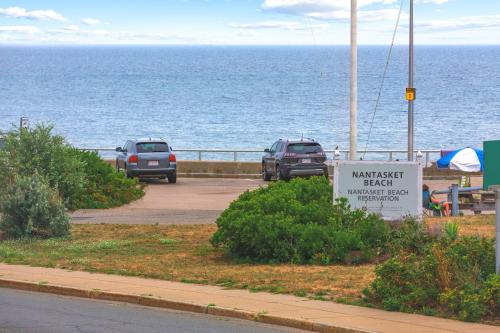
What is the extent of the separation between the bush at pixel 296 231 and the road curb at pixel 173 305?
3.81 meters

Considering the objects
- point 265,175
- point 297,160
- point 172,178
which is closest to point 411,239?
point 297,160

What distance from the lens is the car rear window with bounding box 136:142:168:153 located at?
42344 millimetres

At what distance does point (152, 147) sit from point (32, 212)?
20.1m

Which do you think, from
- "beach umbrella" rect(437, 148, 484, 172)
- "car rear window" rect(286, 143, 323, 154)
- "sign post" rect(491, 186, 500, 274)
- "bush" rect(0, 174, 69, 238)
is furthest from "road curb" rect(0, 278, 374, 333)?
"car rear window" rect(286, 143, 323, 154)

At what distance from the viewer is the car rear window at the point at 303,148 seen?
4269 centimetres

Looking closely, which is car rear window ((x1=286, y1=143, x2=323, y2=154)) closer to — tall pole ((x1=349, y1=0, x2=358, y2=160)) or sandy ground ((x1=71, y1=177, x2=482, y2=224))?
sandy ground ((x1=71, y1=177, x2=482, y2=224))

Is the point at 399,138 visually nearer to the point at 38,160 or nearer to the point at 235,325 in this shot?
the point at 38,160

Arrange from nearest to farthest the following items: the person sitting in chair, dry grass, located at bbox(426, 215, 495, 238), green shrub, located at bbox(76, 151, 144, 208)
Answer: dry grass, located at bbox(426, 215, 495, 238) → the person sitting in chair → green shrub, located at bbox(76, 151, 144, 208)

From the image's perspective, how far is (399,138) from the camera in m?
97.4

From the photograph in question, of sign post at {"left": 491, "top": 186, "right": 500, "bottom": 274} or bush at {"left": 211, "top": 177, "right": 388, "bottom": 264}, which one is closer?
sign post at {"left": 491, "top": 186, "right": 500, "bottom": 274}

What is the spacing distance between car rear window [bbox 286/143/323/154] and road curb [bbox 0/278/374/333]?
86.3ft

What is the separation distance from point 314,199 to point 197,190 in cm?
1821

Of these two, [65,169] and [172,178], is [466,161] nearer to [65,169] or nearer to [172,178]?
[172,178]

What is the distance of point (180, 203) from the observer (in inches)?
1313
